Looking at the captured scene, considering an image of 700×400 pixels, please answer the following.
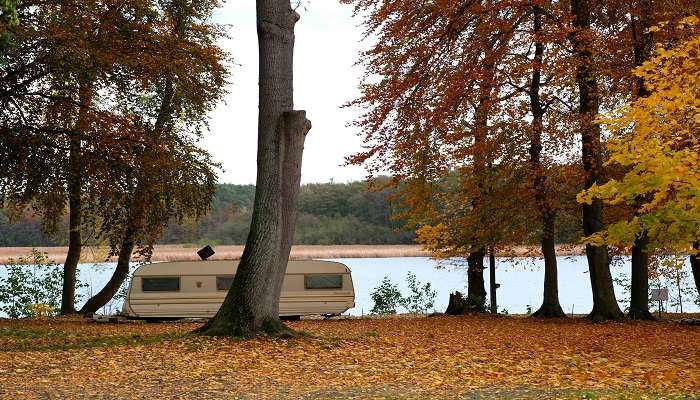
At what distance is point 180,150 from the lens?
76.5 feet

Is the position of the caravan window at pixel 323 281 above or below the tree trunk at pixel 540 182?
below

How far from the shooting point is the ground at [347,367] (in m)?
9.65

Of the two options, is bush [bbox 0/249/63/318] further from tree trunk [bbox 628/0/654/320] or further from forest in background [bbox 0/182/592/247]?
forest in background [bbox 0/182/592/247]

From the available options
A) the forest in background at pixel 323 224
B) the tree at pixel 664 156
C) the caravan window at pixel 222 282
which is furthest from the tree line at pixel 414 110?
the forest in background at pixel 323 224

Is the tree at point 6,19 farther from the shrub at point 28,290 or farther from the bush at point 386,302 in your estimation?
the bush at point 386,302

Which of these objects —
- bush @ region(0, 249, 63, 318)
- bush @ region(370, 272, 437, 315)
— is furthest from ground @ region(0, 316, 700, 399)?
bush @ region(370, 272, 437, 315)

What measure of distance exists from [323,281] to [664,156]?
13.9m

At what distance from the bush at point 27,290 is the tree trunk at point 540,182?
14.2 metres

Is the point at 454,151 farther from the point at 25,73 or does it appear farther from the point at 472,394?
the point at 472,394

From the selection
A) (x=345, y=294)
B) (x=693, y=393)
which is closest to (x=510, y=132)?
(x=345, y=294)

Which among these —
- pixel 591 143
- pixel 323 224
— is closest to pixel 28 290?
pixel 591 143

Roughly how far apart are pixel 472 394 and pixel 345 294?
15.8 metres

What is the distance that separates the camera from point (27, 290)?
1043 inches

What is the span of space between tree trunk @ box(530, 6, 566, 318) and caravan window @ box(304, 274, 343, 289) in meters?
5.79
